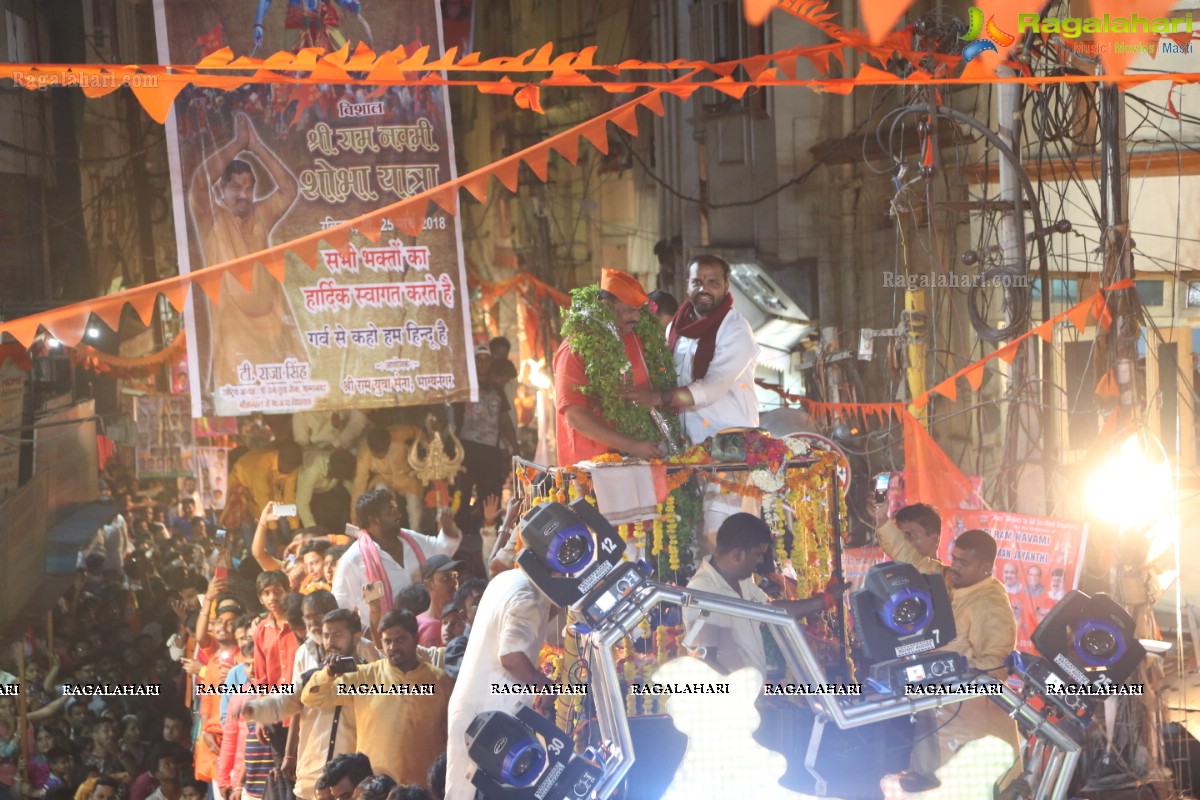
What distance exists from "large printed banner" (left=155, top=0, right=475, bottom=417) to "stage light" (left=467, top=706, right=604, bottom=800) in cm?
384

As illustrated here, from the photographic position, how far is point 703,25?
1073cm

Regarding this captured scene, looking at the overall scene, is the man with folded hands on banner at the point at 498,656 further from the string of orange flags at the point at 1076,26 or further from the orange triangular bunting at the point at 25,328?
the string of orange flags at the point at 1076,26

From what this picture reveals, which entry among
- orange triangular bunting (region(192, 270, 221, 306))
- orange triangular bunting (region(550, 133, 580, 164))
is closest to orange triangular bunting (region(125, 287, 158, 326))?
orange triangular bunting (region(192, 270, 221, 306))

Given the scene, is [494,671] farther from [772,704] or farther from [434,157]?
[434,157]

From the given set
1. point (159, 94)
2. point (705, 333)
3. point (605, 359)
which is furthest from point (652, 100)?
point (159, 94)

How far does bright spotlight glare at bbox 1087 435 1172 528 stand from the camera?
617cm

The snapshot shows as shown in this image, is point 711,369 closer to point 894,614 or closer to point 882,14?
point 894,614

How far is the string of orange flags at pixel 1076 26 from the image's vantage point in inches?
242

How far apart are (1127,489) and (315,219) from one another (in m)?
4.58

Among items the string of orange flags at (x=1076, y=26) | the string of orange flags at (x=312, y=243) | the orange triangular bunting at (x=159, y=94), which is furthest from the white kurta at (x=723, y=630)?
the orange triangular bunting at (x=159, y=94)

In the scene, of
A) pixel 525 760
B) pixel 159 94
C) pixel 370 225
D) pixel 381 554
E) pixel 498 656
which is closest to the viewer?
pixel 525 760

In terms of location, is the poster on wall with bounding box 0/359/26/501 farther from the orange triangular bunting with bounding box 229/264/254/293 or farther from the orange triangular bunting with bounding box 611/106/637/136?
the orange triangular bunting with bounding box 611/106/637/136

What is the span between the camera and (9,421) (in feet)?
24.5

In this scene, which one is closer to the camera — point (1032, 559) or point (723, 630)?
point (723, 630)
